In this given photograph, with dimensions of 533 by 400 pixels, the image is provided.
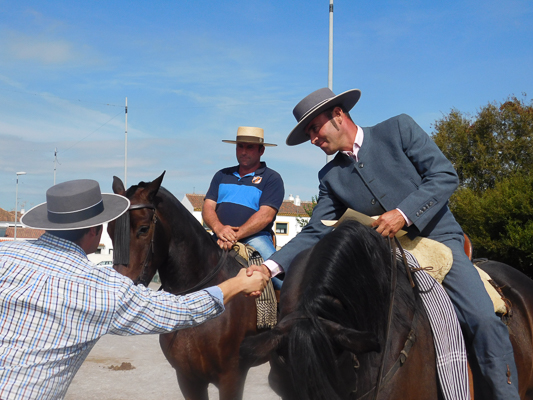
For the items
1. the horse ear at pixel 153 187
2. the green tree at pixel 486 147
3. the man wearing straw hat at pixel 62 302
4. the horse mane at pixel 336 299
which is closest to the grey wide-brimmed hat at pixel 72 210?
the man wearing straw hat at pixel 62 302

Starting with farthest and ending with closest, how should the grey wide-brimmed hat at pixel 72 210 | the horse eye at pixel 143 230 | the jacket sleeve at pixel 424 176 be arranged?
the horse eye at pixel 143 230, the jacket sleeve at pixel 424 176, the grey wide-brimmed hat at pixel 72 210

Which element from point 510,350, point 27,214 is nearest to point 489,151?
point 510,350

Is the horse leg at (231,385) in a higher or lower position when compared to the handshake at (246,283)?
lower

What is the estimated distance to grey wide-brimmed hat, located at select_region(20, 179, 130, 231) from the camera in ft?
7.63

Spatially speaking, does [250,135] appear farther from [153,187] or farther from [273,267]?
[273,267]

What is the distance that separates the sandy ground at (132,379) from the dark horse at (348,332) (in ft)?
13.8

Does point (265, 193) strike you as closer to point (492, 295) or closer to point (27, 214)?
point (492, 295)

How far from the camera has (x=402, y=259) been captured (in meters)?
2.86

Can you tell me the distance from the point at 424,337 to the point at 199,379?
2200 mm

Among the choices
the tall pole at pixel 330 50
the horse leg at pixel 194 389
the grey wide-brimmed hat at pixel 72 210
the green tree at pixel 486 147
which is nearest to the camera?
the grey wide-brimmed hat at pixel 72 210

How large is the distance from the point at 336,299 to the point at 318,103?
145cm

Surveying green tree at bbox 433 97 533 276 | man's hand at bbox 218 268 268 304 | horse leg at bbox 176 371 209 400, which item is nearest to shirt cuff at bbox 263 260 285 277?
man's hand at bbox 218 268 268 304

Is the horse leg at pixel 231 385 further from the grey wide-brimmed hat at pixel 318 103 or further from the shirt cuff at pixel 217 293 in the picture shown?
the grey wide-brimmed hat at pixel 318 103

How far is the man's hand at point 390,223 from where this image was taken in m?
2.83
